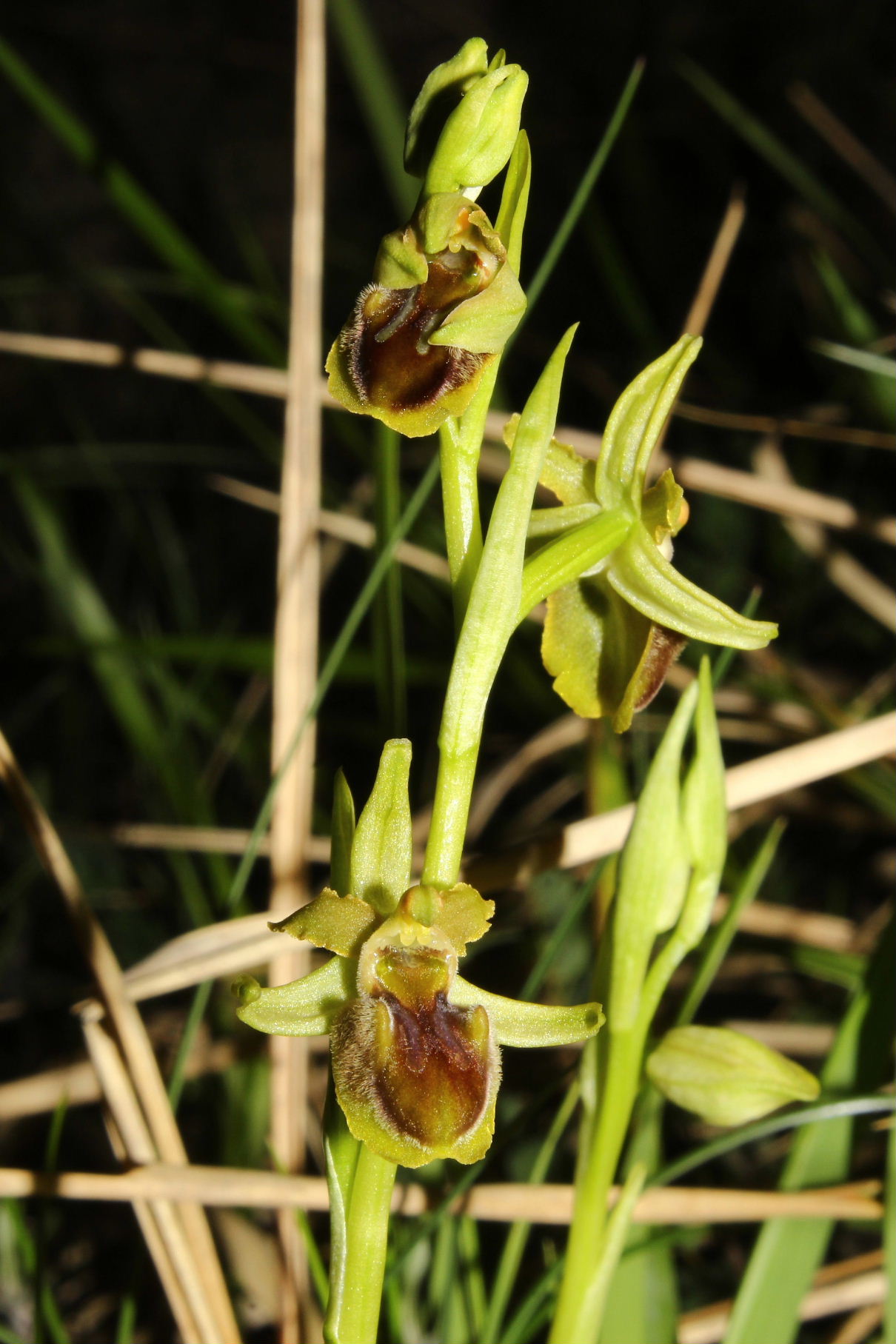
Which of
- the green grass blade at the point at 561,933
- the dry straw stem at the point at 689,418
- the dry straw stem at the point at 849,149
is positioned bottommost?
the green grass blade at the point at 561,933

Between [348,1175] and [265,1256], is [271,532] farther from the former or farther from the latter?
[348,1175]

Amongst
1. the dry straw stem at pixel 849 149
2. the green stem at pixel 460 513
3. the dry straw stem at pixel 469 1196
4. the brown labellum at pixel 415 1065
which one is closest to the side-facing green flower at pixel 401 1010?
the brown labellum at pixel 415 1065

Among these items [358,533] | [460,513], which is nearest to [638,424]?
[460,513]

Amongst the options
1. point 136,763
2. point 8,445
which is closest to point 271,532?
point 8,445

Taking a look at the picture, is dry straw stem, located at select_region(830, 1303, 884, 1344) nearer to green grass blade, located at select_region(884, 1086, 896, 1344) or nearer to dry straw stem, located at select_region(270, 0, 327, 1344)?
green grass blade, located at select_region(884, 1086, 896, 1344)

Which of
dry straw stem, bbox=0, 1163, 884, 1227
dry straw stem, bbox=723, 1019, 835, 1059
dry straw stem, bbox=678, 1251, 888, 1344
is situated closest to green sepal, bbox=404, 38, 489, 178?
dry straw stem, bbox=0, 1163, 884, 1227

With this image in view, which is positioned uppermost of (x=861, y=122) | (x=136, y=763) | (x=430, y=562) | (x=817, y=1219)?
(x=861, y=122)

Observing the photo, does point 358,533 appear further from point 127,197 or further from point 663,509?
point 663,509

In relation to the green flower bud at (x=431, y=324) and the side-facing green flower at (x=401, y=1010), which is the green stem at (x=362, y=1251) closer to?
the side-facing green flower at (x=401, y=1010)
